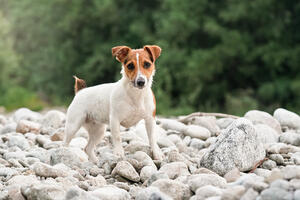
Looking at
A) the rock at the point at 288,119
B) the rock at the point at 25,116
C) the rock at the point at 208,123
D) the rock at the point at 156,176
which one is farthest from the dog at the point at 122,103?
the rock at the point at 25,116

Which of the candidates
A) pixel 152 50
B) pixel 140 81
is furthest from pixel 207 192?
pixel 152 50

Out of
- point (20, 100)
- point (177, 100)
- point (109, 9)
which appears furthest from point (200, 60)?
point (20, 100)

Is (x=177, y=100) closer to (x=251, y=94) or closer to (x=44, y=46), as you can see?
(x=251, y=94)

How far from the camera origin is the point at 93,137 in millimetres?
5699

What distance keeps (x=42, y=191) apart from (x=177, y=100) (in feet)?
51.2

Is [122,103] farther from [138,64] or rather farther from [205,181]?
[205,181]

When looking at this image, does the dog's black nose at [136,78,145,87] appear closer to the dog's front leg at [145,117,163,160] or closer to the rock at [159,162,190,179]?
the dog's front leg at [145,117,163,160]

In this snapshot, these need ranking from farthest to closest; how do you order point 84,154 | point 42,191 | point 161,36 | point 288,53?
point 161,36 → point 288,53 → point 84,154 → point 42,191

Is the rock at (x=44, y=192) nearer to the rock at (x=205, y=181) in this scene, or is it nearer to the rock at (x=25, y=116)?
the rock at (x=205, y=181)

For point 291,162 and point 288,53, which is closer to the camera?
point 291,162

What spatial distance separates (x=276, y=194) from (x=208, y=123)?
408 cm

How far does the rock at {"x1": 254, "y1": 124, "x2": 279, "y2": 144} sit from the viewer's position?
19.8ft

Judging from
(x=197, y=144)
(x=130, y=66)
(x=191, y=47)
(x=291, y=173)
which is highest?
(x=191, y=47)

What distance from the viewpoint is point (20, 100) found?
65.9 ft
